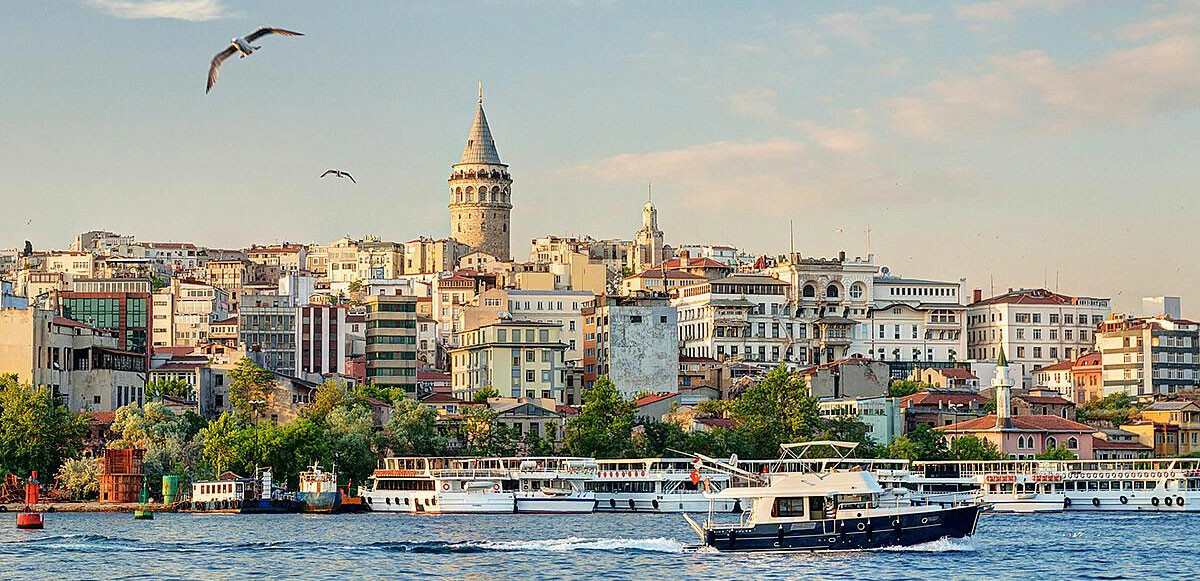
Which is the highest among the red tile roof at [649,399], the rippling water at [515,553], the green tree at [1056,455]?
the red tile roof at [649,399]

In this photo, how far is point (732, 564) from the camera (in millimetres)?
58156

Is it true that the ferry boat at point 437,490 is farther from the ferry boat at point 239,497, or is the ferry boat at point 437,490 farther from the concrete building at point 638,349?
the concrete building at point 638,349

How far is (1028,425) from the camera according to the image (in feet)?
377

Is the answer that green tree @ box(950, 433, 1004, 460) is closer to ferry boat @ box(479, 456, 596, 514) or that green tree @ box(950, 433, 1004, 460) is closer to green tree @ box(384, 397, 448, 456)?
ferry boat @ box(479, 456, 596, 514)

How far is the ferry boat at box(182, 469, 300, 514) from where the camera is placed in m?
90.8

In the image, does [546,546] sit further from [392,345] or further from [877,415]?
[392,345]

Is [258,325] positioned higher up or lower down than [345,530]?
higher up

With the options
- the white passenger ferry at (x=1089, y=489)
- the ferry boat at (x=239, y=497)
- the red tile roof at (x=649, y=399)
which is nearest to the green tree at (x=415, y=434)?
the ferry boat at (x=239, y=497)

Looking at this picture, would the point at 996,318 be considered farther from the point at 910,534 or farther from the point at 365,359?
the point at 910,534

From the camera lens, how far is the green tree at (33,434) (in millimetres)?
96188

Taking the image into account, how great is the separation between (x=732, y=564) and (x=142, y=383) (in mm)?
62536

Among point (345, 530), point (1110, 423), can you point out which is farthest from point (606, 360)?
point (345, 530)

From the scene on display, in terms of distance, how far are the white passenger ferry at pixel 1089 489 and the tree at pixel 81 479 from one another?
1483 inches

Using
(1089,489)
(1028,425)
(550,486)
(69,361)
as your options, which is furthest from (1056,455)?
(69,361)
